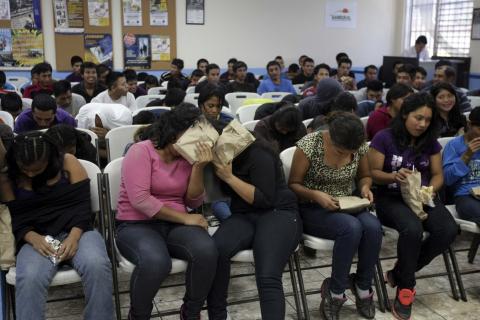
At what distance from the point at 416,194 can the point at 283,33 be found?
7.43m

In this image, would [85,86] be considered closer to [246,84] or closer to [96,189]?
[246,84]

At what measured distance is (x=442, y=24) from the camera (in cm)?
918

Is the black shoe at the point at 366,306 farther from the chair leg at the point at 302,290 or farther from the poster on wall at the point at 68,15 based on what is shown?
the poster on wall at the point at 68,15

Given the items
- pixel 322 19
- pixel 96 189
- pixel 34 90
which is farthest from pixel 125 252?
pixel 322 19

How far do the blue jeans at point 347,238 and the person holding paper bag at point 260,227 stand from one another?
0.12 meters

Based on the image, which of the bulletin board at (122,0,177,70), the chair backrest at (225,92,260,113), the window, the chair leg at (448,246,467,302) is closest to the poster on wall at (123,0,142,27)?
the bulletin board at (122,0,177,70)

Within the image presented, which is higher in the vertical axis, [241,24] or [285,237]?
[241,24]

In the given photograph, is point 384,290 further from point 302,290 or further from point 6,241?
point 6,241

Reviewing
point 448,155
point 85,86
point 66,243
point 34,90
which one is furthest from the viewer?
point 85,86

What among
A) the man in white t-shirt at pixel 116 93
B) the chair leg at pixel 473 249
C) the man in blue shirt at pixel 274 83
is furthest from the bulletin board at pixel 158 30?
the chair leg at pixel 473 249

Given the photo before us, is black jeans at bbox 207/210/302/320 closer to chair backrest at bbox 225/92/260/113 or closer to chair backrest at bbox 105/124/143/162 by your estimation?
chair backrest at bbox 105/124/143/162

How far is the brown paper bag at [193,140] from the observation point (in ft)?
7.29

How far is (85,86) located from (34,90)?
0.59m

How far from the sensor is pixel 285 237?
2.31 metres
